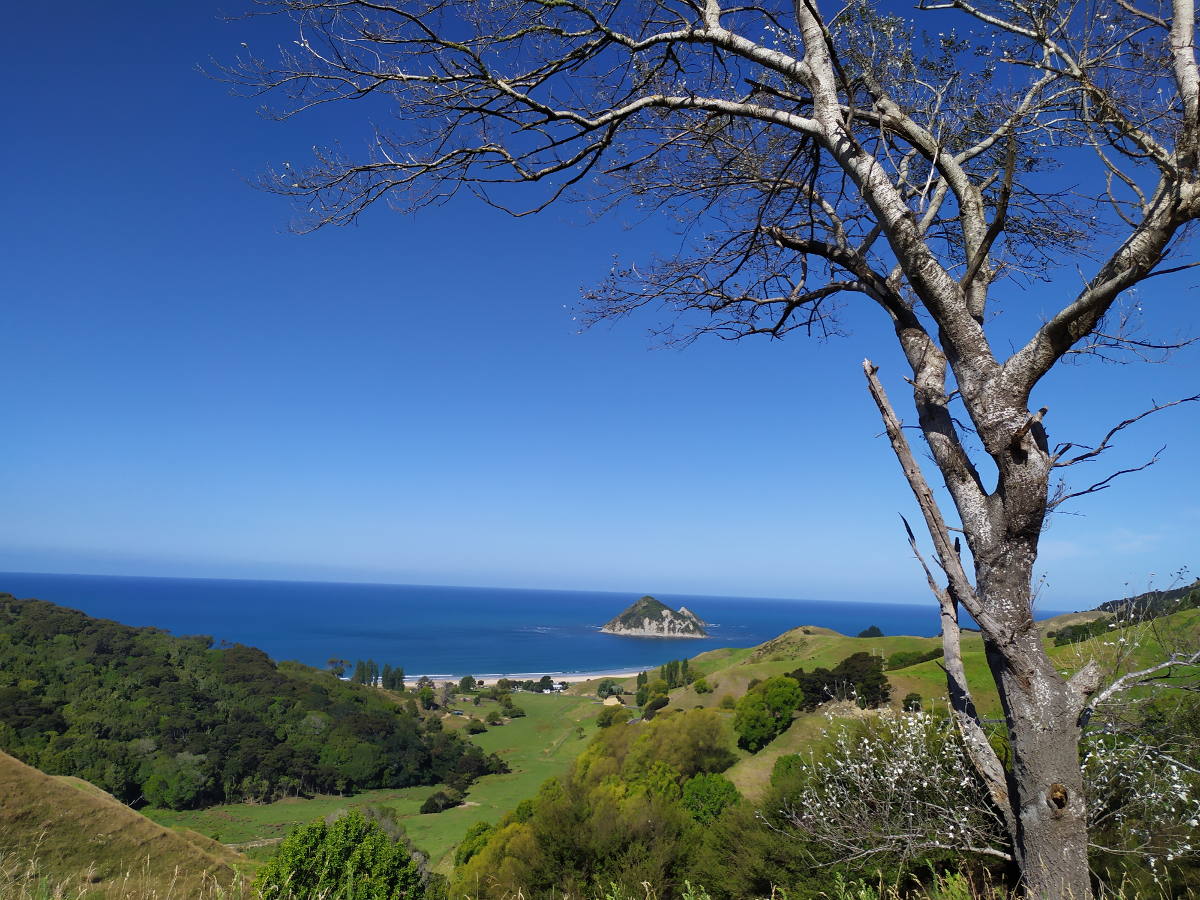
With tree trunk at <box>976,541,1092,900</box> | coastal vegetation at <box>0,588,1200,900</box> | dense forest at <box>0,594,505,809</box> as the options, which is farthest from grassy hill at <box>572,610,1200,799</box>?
dense forest at <box>0,594,505,809</box>

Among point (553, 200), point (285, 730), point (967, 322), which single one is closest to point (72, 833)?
point (553, 200)

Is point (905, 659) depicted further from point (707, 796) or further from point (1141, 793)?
point (1141, 793)

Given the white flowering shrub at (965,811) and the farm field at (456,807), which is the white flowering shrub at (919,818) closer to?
the white flowering shrub at (965,811)

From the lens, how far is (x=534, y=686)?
306 feet

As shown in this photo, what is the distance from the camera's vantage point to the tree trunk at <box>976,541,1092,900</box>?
94.0 inches

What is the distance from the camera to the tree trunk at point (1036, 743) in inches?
94.0

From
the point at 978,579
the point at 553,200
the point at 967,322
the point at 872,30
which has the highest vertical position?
the point at 872,30

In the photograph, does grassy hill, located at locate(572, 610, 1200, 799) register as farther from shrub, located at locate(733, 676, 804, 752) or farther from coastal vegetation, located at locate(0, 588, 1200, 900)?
shrub, located at locate(733, 676, 804, 752)

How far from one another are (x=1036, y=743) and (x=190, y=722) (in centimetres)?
8000

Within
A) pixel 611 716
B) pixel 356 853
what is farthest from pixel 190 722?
pixel 356 853

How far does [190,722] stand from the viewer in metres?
63.7

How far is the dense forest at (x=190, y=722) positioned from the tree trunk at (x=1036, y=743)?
6008 cm

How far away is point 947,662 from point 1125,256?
1983 millimetres

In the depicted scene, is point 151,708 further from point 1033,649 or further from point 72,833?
point 1033,649
